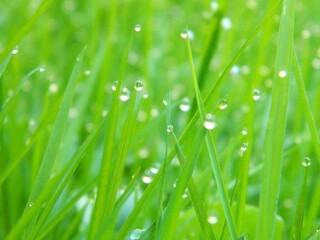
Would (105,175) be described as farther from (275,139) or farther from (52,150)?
(275,139)

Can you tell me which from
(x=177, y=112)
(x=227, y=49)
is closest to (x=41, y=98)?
(x=177, y=112)

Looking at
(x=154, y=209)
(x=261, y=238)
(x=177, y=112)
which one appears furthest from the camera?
(x=177, y=112)

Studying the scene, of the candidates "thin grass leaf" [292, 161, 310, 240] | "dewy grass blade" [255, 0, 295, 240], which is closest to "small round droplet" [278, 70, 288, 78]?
"dewy grass blade" [255, 0, 295, 240]

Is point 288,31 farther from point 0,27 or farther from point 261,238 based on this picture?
point 0,27

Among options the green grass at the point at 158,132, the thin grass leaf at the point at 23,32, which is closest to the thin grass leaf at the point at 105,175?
→ the green grass at the point at 158,132

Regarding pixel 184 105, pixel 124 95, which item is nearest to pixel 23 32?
pixel 124 95

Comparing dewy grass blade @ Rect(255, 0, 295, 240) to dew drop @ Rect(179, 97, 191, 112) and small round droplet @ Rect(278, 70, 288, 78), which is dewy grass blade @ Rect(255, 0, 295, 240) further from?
dew drop @ Rect(179, 97, 191, 112)

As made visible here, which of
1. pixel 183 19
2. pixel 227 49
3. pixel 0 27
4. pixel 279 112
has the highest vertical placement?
pixel 183 19

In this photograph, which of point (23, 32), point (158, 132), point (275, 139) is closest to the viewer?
point (275, 139)
